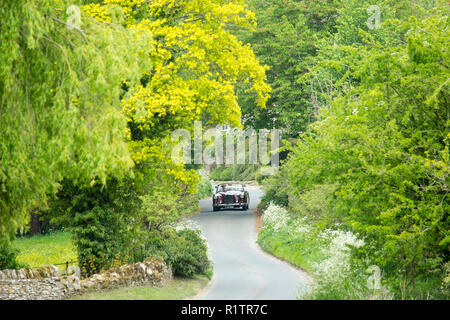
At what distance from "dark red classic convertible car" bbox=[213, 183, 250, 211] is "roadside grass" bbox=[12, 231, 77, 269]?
11.7 meters

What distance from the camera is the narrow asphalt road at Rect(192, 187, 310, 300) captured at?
57.9 ft

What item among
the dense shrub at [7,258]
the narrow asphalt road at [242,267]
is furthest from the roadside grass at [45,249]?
the narrow asphalt road at [242,267]

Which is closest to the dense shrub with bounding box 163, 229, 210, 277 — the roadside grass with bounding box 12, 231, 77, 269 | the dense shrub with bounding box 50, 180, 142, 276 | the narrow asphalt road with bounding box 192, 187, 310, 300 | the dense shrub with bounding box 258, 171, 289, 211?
the narrow asphalt road with bounding box 192, 187, 310, 300

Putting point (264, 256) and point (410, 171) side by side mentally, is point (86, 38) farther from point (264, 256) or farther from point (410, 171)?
point (264, 256)

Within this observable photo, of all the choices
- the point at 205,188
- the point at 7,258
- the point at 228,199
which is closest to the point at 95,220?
the point at 7,258

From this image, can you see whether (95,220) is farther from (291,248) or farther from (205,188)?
(205,188)

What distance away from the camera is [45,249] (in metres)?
26.1

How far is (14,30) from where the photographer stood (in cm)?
922

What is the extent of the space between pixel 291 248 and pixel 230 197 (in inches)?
606

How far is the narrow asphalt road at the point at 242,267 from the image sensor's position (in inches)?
695

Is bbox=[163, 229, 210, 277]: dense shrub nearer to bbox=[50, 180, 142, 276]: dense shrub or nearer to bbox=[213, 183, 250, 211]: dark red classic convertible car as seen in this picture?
bbox=[50, 180, 142, 276]: dense shrub

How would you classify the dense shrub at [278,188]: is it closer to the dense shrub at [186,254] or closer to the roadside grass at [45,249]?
the roadside grass at [45,249]
